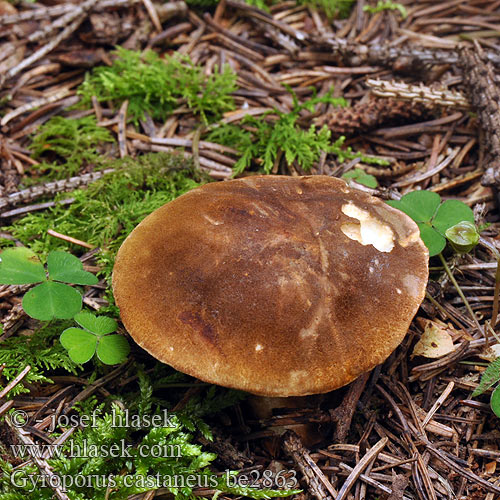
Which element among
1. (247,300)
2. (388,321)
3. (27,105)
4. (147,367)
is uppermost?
(27,105)

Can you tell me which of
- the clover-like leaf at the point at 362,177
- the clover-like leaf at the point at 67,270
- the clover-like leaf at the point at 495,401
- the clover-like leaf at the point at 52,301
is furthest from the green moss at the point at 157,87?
the clover-like leaf at the point at 495,401

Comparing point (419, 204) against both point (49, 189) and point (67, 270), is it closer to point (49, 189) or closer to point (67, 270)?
point (67, 270)

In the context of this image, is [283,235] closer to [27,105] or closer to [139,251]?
[139,251]

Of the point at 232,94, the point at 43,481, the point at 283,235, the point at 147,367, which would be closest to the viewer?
Result: the point at 43,481

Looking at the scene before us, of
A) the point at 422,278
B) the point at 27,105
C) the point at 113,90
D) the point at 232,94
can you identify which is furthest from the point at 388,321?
the point at 27,105

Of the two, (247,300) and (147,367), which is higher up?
(247,300)

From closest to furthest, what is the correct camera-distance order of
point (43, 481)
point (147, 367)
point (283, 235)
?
point (43, 481)
point (283, 235)
point (147, 367)
